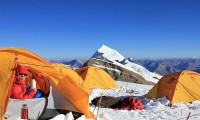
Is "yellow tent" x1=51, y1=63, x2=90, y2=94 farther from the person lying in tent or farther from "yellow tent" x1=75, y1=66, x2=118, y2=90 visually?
"yellow tent" x1=75, y1=66, x2=118, y2=90

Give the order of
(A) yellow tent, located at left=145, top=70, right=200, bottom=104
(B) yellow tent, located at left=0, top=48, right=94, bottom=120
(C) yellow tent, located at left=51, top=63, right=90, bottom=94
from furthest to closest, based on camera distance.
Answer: (A) yellow tent, located at left=145, top=70, right=200, bottom=104 → (C) yellow tent, located at left=51, top=63, right=90, bottom=94 → (B) yellow tent, located at left=0, top=48, right=94, bottom=120

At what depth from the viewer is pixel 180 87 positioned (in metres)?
15.7

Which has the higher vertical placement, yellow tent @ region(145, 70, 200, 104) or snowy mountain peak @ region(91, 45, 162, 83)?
yellow tent @ region(145, 70, 200, 104)

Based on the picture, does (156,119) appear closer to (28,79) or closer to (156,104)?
(156,104)

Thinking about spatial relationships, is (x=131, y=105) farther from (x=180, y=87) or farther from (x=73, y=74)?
(x=73, y=74)

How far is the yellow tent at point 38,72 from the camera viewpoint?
27.9 ft

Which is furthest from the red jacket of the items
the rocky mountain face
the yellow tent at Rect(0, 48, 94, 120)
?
the rocky mountain face

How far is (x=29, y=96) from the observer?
9773mm

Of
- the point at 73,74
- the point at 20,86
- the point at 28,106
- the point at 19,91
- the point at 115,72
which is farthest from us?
the point at 115,72

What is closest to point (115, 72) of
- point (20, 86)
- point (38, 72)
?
point (38, 72)

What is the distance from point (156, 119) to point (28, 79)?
5.23m

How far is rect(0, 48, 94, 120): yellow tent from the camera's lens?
27.9 feet

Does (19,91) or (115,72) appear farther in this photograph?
(115,72)

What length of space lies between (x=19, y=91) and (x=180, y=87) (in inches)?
357
